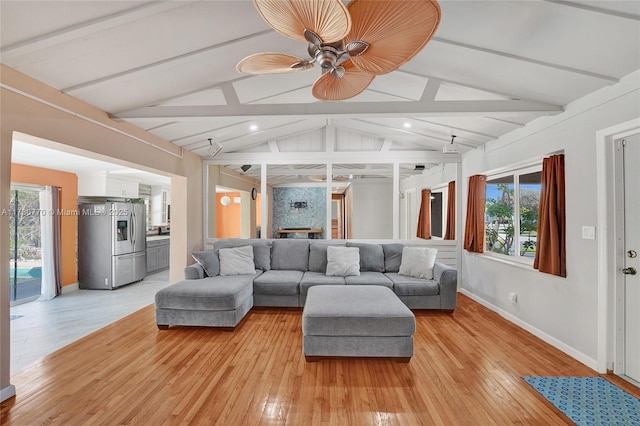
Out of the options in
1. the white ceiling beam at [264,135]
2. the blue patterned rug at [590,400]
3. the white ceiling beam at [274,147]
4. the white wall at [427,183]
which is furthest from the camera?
the white wall at [427,183]

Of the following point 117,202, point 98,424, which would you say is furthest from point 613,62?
point 117,202

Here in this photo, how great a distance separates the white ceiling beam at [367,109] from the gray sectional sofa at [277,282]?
1.97m

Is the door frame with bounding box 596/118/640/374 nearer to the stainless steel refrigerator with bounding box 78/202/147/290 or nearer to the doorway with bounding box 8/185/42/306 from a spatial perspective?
the stainless steel refrigerator with bounding box 78/202/147/290

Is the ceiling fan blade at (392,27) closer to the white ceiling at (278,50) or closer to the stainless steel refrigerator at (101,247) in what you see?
the white ceiling at (278,50)

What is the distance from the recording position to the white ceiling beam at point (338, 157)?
5.14m

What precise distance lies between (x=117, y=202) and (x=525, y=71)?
6.62 m

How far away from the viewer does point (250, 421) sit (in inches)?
74.0

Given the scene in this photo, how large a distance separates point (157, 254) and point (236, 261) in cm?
381

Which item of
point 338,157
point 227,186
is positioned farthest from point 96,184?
point 338,157

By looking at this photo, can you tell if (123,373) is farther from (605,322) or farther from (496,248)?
(496,248)

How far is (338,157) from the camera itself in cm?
523

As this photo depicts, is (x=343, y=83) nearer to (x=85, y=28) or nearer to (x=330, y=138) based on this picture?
(x=85, y=28)

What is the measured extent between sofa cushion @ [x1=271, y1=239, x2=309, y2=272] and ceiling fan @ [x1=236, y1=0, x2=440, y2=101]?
3.32m

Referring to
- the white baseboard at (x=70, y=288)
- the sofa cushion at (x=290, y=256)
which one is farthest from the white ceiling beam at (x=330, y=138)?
the white baseboard at (x=70, y=288)
